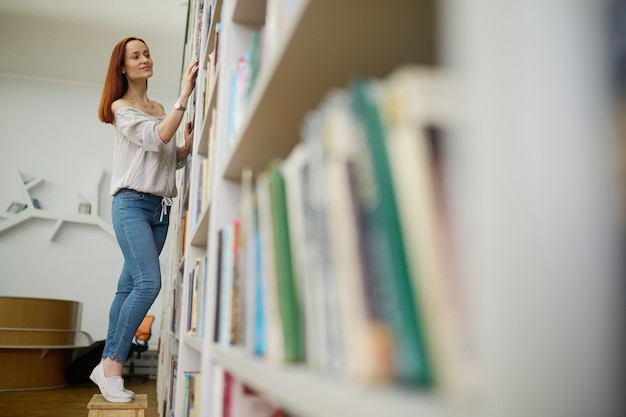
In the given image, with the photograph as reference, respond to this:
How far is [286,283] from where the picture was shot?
56cm

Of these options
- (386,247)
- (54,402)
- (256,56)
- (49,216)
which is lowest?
(54,402)

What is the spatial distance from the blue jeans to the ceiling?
324 cm

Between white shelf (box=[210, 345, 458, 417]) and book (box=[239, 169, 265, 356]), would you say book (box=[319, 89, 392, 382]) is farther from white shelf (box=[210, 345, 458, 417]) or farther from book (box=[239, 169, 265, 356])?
book (box=[239, 169, 265, 356])

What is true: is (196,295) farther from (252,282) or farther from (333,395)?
(333,395)

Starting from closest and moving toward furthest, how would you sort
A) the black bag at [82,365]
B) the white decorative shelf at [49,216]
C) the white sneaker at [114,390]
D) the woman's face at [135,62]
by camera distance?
the white sneaker at [114,390]
the woman's face at [135,62]
the black bag at [82,365]
the white decorative shelf at [49,216]

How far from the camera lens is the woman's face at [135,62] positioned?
7.62 ft

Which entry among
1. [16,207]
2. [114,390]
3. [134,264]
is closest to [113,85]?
[134,264]

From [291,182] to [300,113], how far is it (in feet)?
→ 0.98

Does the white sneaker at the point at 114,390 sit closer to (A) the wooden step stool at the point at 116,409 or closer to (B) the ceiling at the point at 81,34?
(A) the wooden step stool at the point at 116,409

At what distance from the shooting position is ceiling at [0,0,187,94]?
15.8 ft

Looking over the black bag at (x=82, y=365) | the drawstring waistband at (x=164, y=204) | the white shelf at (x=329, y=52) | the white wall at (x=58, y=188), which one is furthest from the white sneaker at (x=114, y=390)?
the white wall at (x=58, y=188)

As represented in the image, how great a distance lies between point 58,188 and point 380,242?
6193 millimetres

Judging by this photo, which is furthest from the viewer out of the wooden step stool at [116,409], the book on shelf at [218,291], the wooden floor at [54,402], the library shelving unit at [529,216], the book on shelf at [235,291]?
the wooden floor at [54,402]

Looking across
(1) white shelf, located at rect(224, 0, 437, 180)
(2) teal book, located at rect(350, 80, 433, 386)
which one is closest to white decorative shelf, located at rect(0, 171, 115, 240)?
(1) white shelf, located at rect(224, 0, 437, 180)
